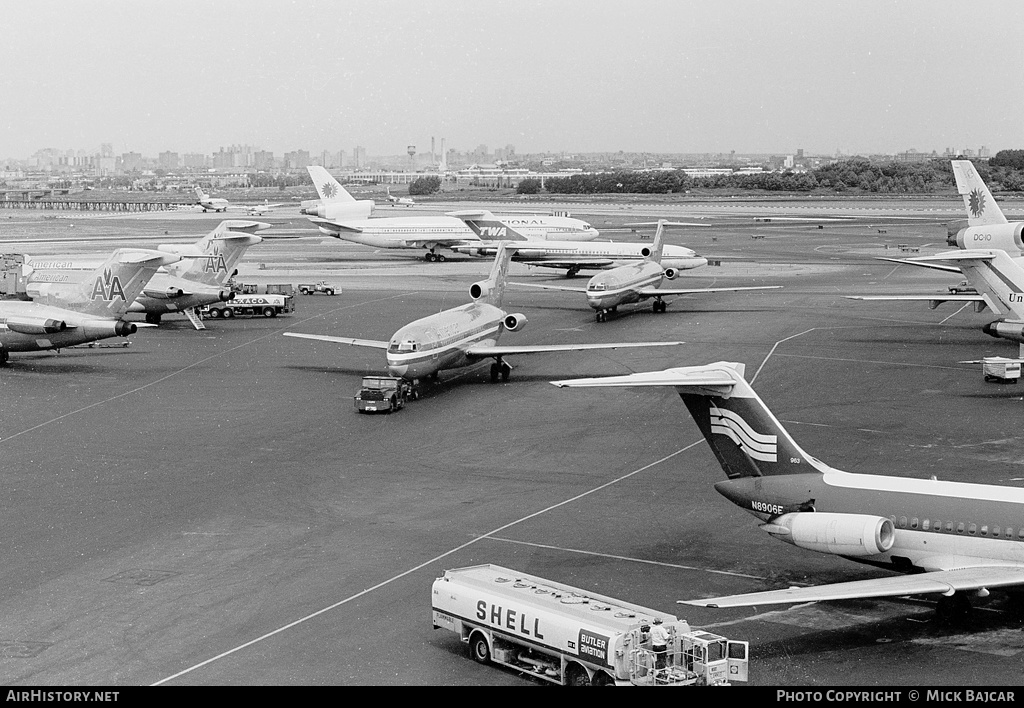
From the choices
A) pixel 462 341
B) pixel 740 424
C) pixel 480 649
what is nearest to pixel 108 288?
pixel 462 341

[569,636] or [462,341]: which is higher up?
[462,341]

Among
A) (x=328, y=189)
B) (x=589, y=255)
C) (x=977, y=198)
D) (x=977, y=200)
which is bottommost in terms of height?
(x=589, y=255)

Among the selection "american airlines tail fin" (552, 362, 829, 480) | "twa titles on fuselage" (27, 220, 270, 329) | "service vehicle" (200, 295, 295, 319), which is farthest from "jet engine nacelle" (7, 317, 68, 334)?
"american airlines tail fin" (552, 362, 829, 480)

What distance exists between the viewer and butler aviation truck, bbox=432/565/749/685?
20.3 meters

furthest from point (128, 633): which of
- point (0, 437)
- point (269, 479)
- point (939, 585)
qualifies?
point (0, 437)

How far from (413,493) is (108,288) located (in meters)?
27.2

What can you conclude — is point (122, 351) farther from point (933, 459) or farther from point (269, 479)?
point (933, 459)

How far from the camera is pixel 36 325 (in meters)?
56.4

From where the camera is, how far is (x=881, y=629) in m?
24.4

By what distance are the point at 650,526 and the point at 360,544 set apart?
7.79m

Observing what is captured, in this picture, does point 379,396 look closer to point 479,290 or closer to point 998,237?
point 479,290

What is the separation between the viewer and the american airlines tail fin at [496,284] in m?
56.7

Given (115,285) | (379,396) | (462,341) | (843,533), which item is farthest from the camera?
(115,285)

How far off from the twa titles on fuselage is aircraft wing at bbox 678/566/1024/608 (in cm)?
5263
